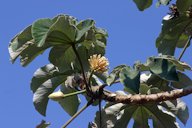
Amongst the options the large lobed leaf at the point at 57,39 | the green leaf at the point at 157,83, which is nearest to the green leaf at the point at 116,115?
the green leaf at the point at 157,83

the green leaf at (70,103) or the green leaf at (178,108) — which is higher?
the green leaf at (70,103)

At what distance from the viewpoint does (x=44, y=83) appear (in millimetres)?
2428

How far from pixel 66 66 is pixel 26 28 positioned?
0.26m

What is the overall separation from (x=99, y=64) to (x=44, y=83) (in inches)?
13.6

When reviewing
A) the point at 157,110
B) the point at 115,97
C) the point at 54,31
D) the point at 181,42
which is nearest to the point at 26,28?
the point at 54,31

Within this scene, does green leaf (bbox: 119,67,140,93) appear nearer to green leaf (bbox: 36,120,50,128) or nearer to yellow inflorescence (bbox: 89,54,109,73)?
yellow inflorescence (bbox: 89,54,109,73)

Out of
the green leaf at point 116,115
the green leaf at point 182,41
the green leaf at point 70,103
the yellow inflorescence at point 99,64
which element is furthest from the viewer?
the green leaf at point 182,41

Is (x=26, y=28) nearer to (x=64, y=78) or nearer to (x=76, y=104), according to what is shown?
(x=64, y=78)

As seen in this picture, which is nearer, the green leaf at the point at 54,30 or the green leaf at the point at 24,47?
the green leaf at the point at 54,30

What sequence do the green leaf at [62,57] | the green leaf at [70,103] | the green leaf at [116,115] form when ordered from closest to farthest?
the green leaf at [62,57], the green leaf at [116,115], the green leaf at [70,103]

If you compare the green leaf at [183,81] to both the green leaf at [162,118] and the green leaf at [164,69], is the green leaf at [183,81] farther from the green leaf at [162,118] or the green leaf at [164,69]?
the green leaf at [164,69]

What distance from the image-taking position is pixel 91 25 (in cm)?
209

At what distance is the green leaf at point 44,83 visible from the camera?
2.39m

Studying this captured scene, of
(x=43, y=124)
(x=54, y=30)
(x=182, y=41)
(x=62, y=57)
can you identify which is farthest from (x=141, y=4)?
(x=43, y=124)
